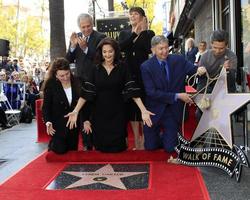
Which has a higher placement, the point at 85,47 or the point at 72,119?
the point at 85,47

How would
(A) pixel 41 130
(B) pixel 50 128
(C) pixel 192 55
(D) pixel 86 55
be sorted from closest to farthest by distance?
(B) pixel 50 128
(D) pixel 86 55
(A) pixel 41 130
(C) pixel 192 55

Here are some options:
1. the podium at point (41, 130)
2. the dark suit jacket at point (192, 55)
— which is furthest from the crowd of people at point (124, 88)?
the dark suit jacket at point (192, 55)

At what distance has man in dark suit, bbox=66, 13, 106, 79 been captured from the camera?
6328 millimetres

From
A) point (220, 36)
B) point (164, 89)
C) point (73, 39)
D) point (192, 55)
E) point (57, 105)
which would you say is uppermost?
point (192, 55)

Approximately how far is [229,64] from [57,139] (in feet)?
7.97

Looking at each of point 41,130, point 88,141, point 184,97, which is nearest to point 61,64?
point 88,141

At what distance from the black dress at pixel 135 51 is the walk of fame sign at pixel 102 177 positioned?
857mm

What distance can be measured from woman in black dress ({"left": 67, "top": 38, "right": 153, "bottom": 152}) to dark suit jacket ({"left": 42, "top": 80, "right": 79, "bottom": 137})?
0.23 metres

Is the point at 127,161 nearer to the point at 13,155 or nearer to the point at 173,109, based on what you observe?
the point at 173,109

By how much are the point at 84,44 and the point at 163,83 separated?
139 centimetres

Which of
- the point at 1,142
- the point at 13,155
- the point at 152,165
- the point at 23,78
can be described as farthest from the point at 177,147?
the point at 23,78

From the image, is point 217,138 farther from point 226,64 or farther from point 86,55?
point 86,55

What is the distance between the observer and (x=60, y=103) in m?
6.12

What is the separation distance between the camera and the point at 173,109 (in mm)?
5758
